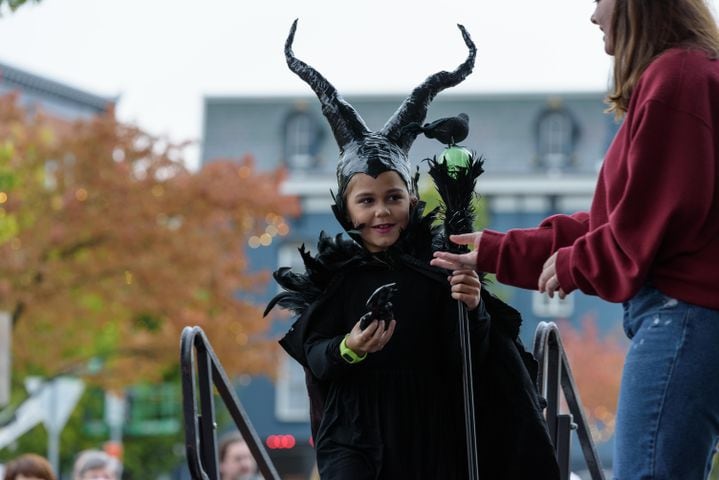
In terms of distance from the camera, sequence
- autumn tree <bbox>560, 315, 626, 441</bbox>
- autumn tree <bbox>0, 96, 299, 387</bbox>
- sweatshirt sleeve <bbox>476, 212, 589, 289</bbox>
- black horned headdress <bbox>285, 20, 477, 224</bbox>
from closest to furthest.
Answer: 1. sweatshirt sleeve <bbox>476, 212, 589, 289</bbox>
2. black horned headdress <bbox>285, 20, 477, 224</bbox>
3. autumn tree <bbox>0, 96, 299, 387</bbox>
4. autumn tree <bbox>560, 315, 626, 441</bbox>

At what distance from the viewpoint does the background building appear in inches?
2018

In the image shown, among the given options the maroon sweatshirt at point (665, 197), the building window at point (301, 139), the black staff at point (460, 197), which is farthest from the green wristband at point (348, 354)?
the building window at point (301, 139)

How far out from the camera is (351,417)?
4.96 metres

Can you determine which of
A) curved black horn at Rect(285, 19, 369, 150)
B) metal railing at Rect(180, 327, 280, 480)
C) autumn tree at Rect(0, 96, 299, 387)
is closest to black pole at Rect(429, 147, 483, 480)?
curved black horn at Rect(285, 19, 369, 150)

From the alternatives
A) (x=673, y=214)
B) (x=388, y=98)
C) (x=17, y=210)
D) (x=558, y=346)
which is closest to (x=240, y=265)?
(x=17, y=210)

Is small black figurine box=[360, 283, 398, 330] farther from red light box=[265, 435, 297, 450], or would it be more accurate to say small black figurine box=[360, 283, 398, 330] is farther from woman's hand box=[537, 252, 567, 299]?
red light box=[265, 435, 297, 450]

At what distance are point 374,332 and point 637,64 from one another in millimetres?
1178

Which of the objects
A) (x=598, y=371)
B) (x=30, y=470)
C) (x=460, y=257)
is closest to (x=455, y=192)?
(x=460, y=257)

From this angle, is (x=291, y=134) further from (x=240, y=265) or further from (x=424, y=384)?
(x=424, y=384)

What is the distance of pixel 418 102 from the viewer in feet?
17.5

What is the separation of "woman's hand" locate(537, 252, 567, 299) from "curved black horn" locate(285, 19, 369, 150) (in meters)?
1.40

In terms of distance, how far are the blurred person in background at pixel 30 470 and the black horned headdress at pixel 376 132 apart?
3.36 meters

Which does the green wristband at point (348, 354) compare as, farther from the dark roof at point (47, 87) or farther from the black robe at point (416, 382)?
the dark roof at point (47, 87)

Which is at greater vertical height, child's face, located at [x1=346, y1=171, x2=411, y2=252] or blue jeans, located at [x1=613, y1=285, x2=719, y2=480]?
child's face, located at [x1=346, y1=171, x2=411, y2=252]
